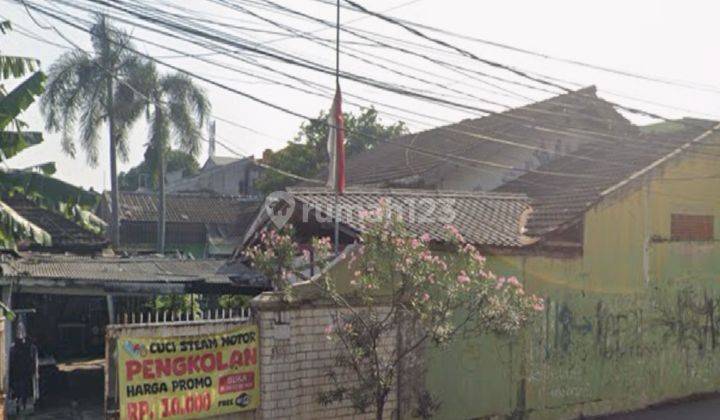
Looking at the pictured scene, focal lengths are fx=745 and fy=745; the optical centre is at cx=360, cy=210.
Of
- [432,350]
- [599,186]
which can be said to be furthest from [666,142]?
[432,350]

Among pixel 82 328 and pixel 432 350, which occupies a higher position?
pixel 432 350

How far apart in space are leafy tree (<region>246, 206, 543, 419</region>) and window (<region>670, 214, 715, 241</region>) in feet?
21.0

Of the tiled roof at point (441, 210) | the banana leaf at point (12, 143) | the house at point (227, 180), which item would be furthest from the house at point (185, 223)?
the banana leaf at point (12, 143)

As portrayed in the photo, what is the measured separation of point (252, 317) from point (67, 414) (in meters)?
5.63

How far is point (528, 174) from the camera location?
1962cm

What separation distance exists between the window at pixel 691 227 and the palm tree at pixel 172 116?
70.7 feet

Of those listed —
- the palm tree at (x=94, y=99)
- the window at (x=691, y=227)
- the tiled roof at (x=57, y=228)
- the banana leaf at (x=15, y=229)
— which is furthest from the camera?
the palm tree at (x=94, y=99)

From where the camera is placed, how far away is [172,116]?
31781 millimetres

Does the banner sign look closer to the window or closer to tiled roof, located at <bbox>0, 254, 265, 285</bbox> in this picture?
tiled roof, located at <bbox>0, 254, 265, 285</bbox>

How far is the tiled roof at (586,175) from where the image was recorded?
13.7 metres

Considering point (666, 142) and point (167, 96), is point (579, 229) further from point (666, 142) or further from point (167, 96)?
point (167, 96)

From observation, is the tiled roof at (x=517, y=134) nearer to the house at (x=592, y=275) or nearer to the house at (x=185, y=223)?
the house at (x=592, y=275)

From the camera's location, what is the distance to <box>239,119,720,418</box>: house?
38.9ft

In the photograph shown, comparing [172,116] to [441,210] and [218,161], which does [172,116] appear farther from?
[218,161]
